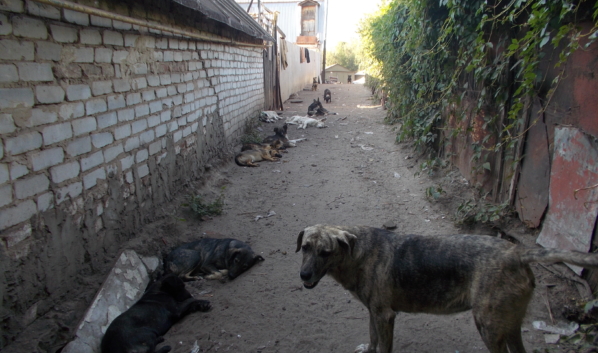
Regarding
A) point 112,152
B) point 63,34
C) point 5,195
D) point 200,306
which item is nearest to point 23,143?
point 5,195

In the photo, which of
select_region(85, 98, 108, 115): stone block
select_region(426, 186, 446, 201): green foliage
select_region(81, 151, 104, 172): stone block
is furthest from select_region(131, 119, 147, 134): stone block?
select_region(426, 186, 446, 201): green foliage

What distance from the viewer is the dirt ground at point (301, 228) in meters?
3.32

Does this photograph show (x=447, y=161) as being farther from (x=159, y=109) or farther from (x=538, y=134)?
(x=159, y=109)

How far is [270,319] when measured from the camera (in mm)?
3674

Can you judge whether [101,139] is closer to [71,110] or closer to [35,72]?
[71,110]

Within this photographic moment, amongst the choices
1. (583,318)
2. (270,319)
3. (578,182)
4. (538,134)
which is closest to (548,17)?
(538,134)

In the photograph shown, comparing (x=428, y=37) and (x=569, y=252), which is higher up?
(x=428, y=37)

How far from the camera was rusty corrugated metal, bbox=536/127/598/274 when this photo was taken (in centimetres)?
326

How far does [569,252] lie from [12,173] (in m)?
3.91

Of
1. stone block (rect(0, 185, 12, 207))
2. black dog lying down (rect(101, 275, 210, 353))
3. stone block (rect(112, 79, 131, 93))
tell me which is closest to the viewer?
stone block (rect(0, 185, 12, 207))

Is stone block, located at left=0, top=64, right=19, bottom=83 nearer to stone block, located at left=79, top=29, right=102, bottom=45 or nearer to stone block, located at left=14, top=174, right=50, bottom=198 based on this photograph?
stone block, located at left=14, top=174, right=50, bottom=198

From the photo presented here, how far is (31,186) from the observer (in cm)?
306

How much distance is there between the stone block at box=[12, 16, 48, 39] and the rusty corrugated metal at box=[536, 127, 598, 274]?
4730 mm

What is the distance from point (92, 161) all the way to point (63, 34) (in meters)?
1.24
